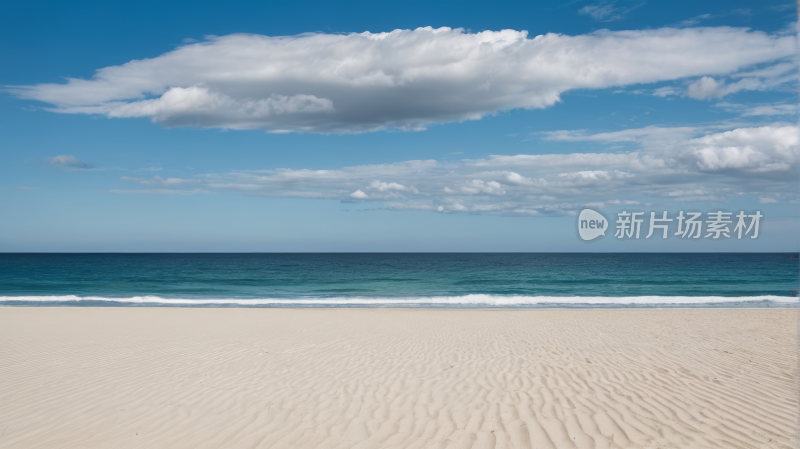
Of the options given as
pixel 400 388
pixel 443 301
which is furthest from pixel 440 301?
pixel 400 388

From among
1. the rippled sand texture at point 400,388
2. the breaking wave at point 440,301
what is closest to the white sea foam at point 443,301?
the breaking wave at point 440,301

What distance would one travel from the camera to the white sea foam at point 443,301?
26.2 metres

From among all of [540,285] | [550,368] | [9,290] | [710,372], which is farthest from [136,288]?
[710,372]

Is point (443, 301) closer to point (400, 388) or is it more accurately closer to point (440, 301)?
point (440, 301)

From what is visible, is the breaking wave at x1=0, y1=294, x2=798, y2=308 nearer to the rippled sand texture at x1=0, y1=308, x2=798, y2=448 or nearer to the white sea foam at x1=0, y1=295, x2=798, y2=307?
the white sea foam at x1=0, y1=295, x2=798, y2=307

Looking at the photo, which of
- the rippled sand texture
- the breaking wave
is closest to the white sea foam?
the breaking wave

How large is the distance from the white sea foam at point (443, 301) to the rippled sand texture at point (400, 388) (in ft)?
39.6

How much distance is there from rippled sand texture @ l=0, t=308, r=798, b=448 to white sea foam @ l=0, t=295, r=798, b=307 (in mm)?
12073

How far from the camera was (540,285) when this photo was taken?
3853 centimetres

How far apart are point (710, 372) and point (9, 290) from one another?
46.2 metres

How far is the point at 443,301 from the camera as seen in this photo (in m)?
27.8

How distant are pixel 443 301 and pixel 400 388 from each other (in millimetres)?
20483

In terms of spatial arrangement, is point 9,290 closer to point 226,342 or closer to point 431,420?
point 226,342

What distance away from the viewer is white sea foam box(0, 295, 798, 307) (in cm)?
2623
